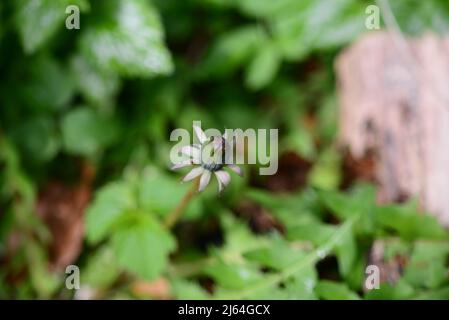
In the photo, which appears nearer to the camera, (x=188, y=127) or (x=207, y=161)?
(x=207, y=161)

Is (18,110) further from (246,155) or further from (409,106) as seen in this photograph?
(409,106)

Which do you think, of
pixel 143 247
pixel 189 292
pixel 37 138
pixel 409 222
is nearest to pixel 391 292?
pixel 409 222

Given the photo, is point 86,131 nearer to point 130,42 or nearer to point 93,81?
point 93,81

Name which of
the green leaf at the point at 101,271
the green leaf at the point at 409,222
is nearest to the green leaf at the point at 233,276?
the green leaf at the point at 409,222

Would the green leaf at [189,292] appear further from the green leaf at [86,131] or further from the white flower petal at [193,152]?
the green leaf at [86,131]

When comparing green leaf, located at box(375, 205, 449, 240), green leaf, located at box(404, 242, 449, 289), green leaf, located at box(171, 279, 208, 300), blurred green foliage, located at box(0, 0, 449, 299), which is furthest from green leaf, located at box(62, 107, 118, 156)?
green leaf, located at box(404, 242, 449, 289)
